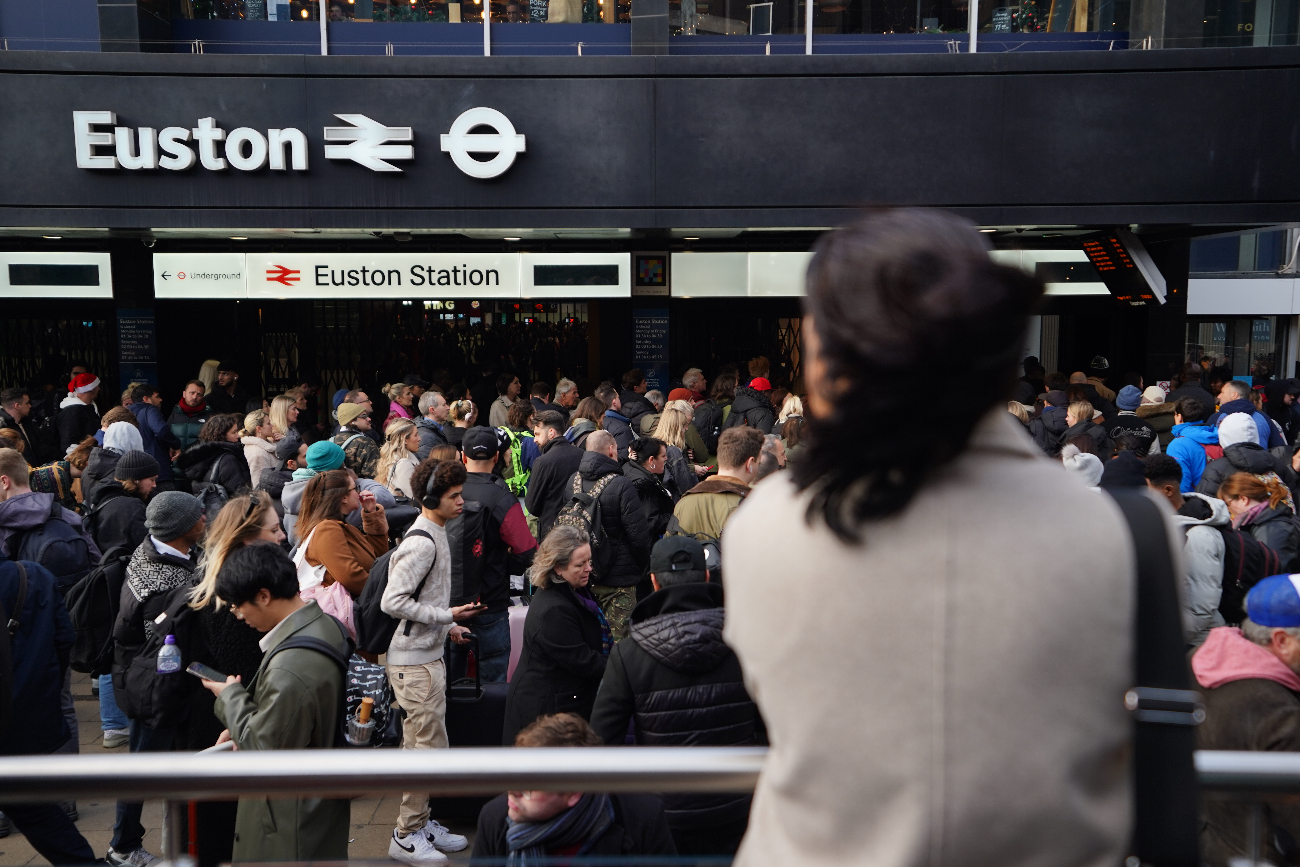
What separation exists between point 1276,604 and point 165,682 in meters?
4.05

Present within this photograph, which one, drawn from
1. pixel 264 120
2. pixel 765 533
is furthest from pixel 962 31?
pixel 765 533

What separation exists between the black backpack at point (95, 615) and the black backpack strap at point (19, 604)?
0.50m

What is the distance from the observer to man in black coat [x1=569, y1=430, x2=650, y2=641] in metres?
6.08

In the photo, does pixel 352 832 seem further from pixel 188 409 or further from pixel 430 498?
pixel 188 409

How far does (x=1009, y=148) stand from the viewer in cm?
1013

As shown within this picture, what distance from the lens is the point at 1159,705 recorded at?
104 centimetres

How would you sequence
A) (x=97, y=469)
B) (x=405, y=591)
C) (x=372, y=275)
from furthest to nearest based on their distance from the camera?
(x=372, y=275) < (x=97, y=469) < (x=405, y=591)

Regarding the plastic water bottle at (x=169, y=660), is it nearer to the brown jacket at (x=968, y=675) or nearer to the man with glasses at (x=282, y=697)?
the man with glasses at (x=282, y=697)

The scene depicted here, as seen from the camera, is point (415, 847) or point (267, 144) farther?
point (267, 144)

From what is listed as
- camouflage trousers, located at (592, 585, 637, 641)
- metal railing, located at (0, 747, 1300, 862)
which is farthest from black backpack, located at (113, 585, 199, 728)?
camouflage trousers, located at (592, 585, 637, 641)

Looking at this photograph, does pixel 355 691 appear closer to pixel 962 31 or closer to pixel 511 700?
pixel 511 700

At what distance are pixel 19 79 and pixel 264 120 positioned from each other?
2.46 m

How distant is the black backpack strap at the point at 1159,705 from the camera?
1.03 m

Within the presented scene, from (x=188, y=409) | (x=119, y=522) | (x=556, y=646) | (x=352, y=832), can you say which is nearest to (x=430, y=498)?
(x=556, y=646)
